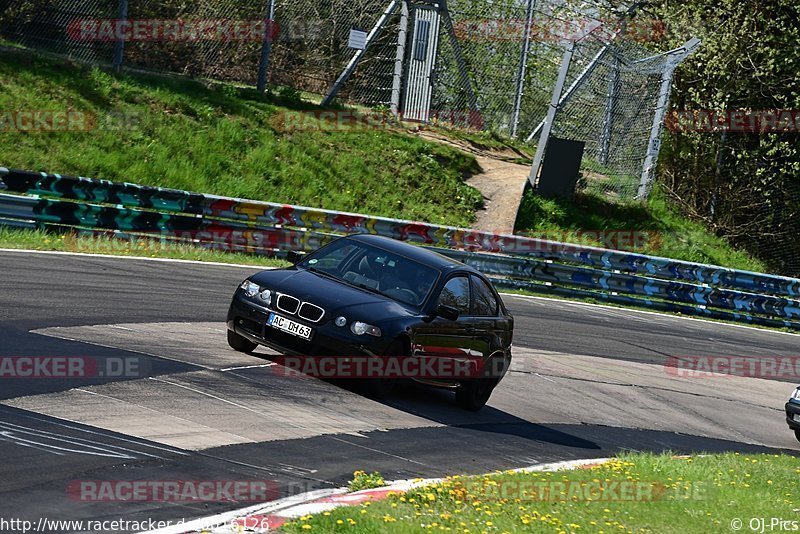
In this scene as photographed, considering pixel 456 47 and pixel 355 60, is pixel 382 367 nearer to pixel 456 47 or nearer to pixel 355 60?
pixel 355 60

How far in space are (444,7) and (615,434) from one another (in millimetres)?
16741

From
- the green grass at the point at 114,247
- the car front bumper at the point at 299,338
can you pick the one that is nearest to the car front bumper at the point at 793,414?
the car front bumper at the point at 299,338

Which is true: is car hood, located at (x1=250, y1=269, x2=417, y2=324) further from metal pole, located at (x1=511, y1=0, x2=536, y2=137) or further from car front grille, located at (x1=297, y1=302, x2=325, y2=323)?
metal pole, located at (x1=511, y1=0, x2=536, y2=137)

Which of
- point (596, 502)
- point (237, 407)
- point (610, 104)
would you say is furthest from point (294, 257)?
point (610, 104)

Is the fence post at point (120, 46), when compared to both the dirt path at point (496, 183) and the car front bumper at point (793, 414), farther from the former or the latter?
the car front bumper at point (793, 414)

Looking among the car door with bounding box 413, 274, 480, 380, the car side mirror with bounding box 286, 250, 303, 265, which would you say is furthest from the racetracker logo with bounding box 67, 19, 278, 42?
the car door with bounding box 413, 274, 480, 380

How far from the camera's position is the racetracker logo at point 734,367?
18134 mm

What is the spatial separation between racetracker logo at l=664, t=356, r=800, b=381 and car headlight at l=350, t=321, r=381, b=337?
8131 mm

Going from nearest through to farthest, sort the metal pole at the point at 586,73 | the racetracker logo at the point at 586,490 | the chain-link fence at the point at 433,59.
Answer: the racetracker logo at the point at 586,490, the chain-link fence at the point at 433,59, the metal pole at the point at 586,73

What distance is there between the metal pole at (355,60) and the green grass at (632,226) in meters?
5.00

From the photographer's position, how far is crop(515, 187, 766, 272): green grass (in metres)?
26.6

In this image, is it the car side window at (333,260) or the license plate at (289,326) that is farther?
the car side window at (333,260)

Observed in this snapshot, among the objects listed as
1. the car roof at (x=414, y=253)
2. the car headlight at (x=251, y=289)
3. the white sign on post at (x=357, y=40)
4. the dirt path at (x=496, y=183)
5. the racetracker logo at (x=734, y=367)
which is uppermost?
the white sign on post at (x=357, y=40)

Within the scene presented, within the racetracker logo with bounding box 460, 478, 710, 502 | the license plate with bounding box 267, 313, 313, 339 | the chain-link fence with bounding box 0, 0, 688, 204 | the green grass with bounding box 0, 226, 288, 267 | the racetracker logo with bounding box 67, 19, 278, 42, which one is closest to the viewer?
the racetracker logo with bounding box 460, 478, 710, 502
